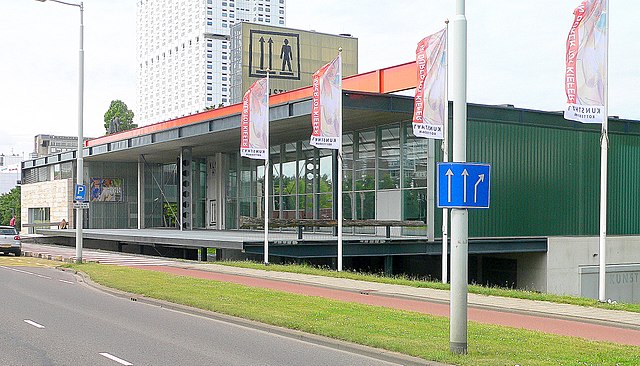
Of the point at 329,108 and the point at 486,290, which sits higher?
the point at 329,108

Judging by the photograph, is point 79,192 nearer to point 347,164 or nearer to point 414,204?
point 414,204

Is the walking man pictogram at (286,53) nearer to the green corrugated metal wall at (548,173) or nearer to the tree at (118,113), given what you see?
the green corrugated metal wall at (548,173)

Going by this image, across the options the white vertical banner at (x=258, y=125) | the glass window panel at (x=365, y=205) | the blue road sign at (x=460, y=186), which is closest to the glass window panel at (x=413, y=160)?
the glass window panel at (x=365, y=205)

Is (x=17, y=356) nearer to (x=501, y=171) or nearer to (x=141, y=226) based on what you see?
(x=501, y=171)

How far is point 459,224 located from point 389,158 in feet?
86.6

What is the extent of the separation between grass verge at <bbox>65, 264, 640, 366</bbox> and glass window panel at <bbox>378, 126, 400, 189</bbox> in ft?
53.3

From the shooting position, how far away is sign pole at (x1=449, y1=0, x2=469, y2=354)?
10.7 meters

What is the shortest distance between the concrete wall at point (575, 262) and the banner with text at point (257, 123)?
47.6 ft

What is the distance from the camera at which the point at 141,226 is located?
64.5 metres

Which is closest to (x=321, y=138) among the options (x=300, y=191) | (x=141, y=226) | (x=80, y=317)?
(x=80, y=317)

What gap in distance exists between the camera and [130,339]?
1302 centimetres

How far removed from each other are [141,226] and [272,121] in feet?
103

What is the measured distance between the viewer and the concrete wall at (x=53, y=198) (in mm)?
68062

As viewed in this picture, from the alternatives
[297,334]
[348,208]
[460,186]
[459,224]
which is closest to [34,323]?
[297,334]
